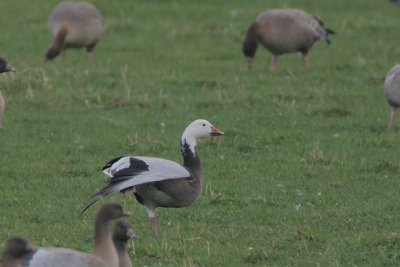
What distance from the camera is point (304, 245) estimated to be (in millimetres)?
7074

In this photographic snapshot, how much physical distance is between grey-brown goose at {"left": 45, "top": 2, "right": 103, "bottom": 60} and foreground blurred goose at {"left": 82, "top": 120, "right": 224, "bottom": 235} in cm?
860

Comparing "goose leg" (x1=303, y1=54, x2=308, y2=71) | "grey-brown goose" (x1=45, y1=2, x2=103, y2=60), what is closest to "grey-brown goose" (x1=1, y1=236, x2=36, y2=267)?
"grey-brown goose" (x1=45, y1=2, x2=103, y2=60)

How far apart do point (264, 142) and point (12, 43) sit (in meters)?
8.13

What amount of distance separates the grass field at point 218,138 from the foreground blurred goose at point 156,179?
34 centimetres

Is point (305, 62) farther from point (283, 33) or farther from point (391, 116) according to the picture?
point (391, 116)

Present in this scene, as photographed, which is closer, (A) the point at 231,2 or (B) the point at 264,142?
(B) the point at 264,142

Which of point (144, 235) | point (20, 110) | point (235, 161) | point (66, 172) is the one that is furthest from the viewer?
point (20, 110)

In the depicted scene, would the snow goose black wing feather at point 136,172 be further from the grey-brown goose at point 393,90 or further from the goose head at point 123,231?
the grey-brown goose at point 393,90

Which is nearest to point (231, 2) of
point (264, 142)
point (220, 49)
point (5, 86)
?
point (220, 49)

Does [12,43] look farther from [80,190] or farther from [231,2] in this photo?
[80,190]

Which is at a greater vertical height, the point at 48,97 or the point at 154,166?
the point at 154,166

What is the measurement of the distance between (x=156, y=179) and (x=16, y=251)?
6.67 feet

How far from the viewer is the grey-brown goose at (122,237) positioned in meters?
5.94

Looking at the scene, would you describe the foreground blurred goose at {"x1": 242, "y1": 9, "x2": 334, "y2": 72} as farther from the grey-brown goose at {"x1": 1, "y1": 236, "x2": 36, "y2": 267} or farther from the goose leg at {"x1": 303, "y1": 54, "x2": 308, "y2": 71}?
the grey-brown goose at {"x1": 1, "y1": 236, "x2": 36, "y2": 267}
